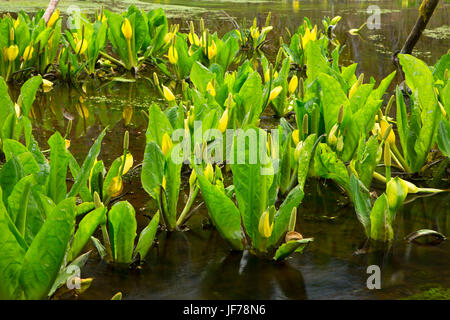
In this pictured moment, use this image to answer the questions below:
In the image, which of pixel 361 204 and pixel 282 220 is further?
pixel 361 204

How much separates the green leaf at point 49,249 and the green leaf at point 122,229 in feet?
0.78

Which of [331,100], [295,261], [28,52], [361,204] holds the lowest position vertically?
[295,261]

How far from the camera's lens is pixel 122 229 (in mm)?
1396

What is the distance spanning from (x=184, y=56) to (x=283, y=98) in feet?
3.14

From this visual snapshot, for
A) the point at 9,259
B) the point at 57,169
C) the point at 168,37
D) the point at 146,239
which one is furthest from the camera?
the point at 168,37

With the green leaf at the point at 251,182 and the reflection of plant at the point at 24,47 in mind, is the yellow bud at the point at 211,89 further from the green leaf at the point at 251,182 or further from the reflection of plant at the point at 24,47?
the reflection of plant at the point at 24,47

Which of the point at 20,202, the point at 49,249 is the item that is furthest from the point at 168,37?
the point at 49,249

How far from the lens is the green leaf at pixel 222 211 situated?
1493 mm

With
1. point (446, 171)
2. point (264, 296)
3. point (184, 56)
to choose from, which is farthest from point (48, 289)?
point (184, 56)

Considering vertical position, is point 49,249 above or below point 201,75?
below

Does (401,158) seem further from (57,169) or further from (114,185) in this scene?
(57,169)

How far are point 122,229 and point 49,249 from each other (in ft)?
0.86
